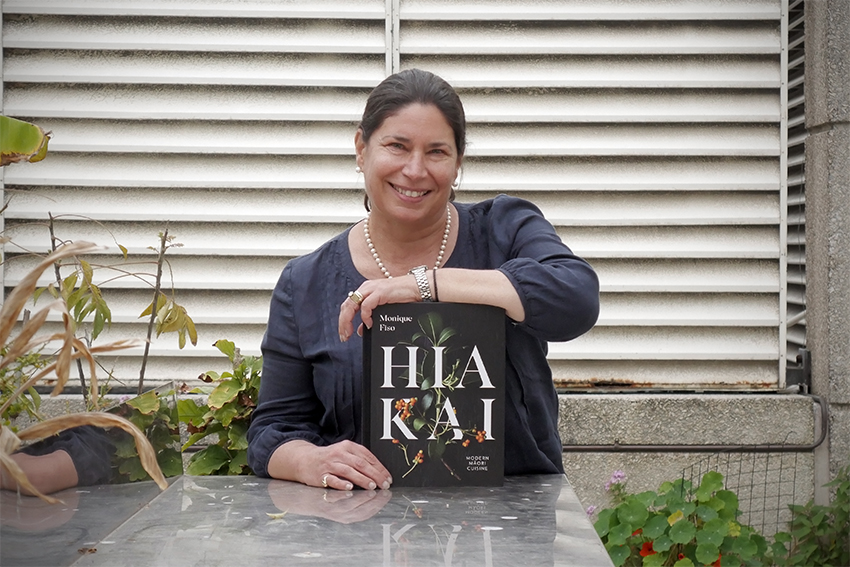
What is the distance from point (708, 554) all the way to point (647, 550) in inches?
8.9

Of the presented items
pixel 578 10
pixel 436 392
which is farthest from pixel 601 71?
pixel 436 392

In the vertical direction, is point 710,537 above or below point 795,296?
below

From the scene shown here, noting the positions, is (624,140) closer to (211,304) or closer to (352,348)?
(211,304)

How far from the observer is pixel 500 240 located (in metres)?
2.19

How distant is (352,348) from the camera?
2.09m

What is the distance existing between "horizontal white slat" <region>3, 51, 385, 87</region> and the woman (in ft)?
5.35

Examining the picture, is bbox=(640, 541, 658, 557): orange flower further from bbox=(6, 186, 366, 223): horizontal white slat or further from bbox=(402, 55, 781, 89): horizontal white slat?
bbox=(402, 55, 781, 89): horizontal white slat

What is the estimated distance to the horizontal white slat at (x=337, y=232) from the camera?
3.72m

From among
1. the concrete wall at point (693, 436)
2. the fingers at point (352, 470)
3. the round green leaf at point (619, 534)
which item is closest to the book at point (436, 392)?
the fingers at point (352, 470)

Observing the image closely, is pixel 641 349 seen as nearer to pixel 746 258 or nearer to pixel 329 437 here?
pixel 746 258

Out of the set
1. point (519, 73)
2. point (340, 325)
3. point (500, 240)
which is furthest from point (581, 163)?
point (340, 325)

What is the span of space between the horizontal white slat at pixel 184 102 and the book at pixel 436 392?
88.8 inches

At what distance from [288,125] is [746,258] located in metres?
2.15

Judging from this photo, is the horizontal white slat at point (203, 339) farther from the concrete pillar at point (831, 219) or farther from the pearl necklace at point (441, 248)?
the concrete pillar at point (831, 219)
